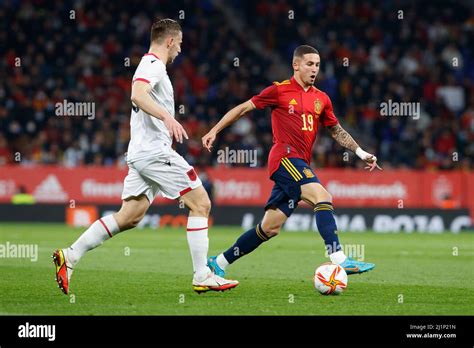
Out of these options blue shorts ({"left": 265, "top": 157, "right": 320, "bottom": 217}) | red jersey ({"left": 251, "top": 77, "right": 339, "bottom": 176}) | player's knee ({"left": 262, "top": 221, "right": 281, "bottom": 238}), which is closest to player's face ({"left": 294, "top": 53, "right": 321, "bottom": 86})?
red jersey ({"left": 251, "top": 77, "right": 339, "bottom": 176})

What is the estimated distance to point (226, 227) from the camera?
23469mm

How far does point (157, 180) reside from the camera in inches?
349

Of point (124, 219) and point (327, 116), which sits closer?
point (124, 219)

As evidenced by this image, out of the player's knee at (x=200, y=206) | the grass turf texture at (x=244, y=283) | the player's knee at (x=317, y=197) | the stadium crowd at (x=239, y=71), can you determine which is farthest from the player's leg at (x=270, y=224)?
the stadium crowd at (x=239, y=71)

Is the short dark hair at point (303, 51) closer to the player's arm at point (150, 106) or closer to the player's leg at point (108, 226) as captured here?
the player's arm at point (150, 106)

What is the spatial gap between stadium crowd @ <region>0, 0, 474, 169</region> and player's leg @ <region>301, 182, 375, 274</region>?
47.7 ft

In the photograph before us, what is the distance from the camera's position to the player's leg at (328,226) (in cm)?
945

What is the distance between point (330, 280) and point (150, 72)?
2615 millimetres

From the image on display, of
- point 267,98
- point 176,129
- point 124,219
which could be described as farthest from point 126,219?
point 267,98

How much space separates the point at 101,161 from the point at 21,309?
17.4m

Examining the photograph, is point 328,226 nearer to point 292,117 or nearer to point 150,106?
point 292,117

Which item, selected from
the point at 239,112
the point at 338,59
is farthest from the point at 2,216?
the point at 239,112

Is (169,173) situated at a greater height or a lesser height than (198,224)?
greater

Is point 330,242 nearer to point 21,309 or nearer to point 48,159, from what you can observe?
point 21,309
